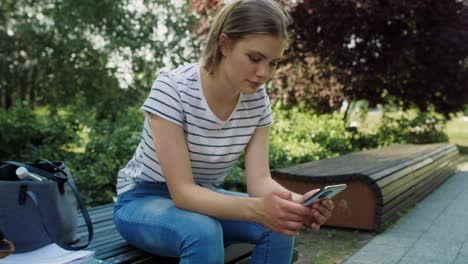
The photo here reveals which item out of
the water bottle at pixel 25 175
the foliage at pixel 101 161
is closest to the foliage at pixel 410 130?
the foliage at pixel 101 161

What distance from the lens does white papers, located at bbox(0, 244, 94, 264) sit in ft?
5.01

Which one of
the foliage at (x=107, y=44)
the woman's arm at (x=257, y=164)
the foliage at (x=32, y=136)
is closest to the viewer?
the woman's arm at (x=257, y=164)

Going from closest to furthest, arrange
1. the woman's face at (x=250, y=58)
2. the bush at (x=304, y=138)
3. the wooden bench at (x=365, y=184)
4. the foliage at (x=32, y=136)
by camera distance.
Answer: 1. the woman's face at (x=250, y=58)
2. the wooden bench at (x=365, y=184)
3. the foliage at (x=32, y=136)
4. the bush at (x=304, y=138)

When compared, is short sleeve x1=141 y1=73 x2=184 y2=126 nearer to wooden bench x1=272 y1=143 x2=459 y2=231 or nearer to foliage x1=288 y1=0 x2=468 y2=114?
wooden bench x1=272 y1=143 x2=459 y2=231

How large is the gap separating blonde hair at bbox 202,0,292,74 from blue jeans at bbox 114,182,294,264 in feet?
2.03

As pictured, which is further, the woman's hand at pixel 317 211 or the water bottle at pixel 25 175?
the water bottle at pixel 25 175

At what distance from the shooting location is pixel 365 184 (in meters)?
3.64

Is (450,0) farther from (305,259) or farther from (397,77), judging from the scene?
(305,259)

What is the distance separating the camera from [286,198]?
1449 millimetres

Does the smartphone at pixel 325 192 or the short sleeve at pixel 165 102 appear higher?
the short sleeve at pixel 165 102

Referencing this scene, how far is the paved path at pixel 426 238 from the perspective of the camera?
304cm

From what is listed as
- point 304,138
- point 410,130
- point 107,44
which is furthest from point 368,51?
point 107,44

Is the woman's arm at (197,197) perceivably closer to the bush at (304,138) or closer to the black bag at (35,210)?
the black bag at (35,210)

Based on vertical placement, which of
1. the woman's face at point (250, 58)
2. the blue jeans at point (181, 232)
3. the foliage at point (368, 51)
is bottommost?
the blue jeans at point (181, 232)
